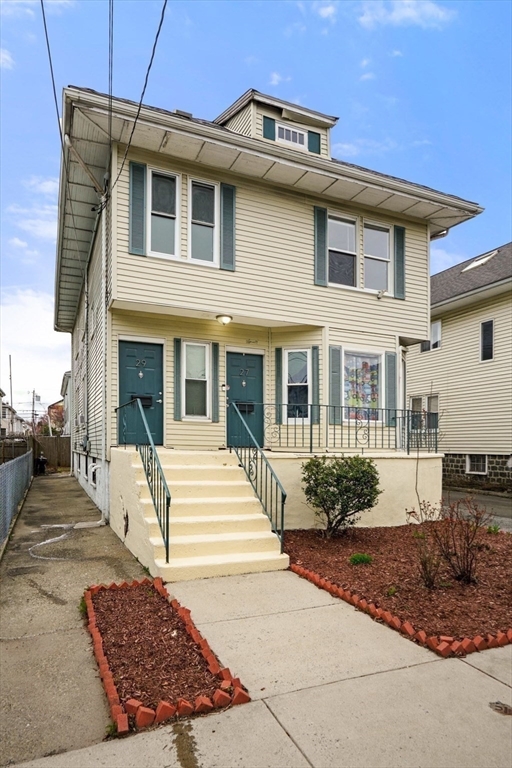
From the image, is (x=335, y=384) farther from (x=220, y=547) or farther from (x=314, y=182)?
(x=220, y=547)

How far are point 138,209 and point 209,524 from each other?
→ 17.4 ft

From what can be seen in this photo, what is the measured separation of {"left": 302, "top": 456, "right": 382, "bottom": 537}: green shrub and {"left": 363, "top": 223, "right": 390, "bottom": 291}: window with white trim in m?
4.65

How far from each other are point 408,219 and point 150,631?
32.1 ft

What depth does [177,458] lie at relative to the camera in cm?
720

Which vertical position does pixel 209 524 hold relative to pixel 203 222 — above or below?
below

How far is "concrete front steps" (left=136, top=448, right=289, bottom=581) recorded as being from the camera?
5465 mm

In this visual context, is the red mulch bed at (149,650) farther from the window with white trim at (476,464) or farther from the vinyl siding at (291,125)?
the window with white trim at (476,464)

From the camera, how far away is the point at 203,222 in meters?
8.84

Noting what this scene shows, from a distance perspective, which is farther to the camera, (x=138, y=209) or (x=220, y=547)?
(x=138, y=209)

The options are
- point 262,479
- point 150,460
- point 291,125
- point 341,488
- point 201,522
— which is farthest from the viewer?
point 291,125

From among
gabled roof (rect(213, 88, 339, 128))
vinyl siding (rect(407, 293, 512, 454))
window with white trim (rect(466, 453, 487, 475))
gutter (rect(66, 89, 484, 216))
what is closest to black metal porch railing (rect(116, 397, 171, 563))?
gutter (rect(66, 89, 484, 216))

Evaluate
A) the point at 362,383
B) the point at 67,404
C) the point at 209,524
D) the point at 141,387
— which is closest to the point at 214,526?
the point at 209,524

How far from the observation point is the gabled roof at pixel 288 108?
11.1 metres

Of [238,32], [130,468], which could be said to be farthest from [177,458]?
[238,32]
